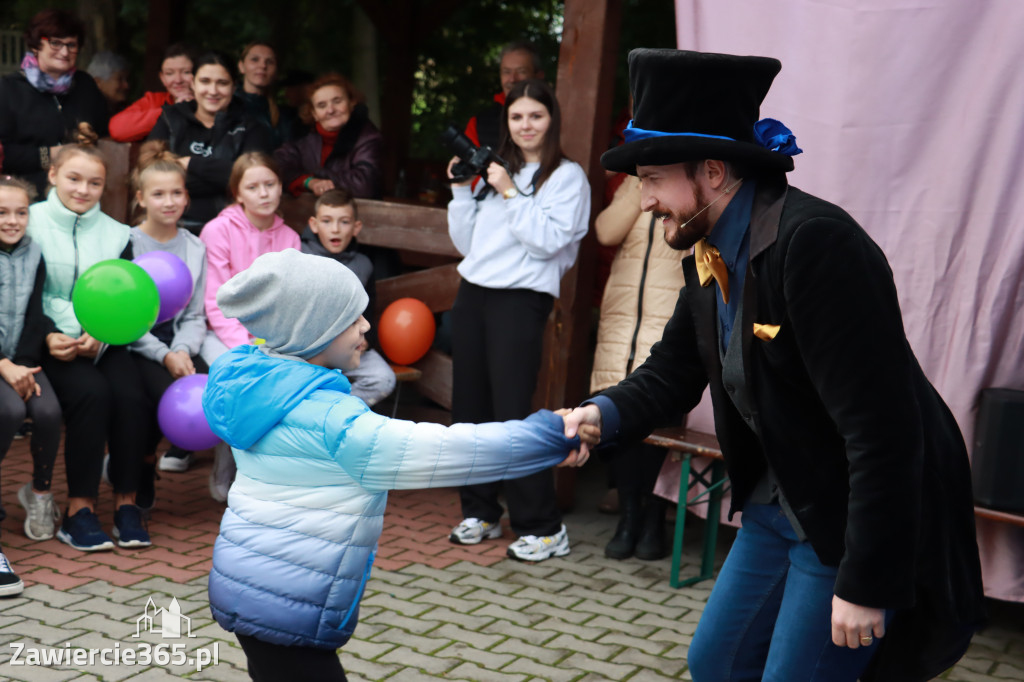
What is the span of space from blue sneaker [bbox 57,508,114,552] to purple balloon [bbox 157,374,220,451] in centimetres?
48

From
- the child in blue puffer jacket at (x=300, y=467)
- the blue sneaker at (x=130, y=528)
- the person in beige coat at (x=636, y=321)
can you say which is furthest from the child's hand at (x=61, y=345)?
the child in blue puffer jacket at (x=300, y=467)

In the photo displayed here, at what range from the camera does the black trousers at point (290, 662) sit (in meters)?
2.41

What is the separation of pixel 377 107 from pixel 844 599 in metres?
9.06

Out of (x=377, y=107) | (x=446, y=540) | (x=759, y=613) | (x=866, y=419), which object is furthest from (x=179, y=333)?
(x=377, y=107)

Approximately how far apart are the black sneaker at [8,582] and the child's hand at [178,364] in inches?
47.5

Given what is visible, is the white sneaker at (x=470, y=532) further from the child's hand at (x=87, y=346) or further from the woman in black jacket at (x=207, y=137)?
the woman in black jacket at (x=207, y=137)

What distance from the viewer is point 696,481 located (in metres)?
4.92

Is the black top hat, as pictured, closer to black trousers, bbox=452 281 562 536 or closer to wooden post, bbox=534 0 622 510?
black trousers, bbox=452 281 562 536

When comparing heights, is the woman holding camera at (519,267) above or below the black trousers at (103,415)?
above

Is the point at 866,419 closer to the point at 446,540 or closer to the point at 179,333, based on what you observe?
the point at 446,540

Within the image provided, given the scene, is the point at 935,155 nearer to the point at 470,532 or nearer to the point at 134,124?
the point at 470,532

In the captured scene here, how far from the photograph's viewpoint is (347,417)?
2.29 m

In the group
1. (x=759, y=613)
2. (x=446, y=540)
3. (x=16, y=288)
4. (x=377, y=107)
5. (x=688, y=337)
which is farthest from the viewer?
(x=377, y=107)

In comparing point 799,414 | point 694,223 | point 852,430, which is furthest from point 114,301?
point 852,430
